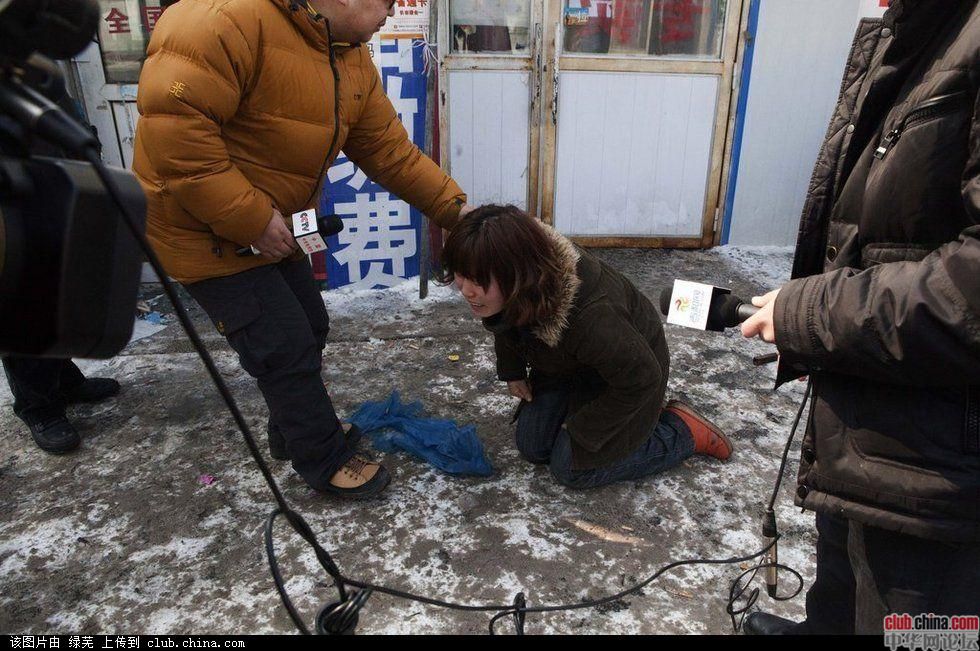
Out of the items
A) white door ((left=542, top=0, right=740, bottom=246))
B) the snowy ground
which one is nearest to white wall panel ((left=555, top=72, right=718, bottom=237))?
white door ((left=542, top=0, right=740, bottom=246))

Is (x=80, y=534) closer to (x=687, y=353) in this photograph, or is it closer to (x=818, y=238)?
(x=818, y=238)

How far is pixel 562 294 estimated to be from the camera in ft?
6.99

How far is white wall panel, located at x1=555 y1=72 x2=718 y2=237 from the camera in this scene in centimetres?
495

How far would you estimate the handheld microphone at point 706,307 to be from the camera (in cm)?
141

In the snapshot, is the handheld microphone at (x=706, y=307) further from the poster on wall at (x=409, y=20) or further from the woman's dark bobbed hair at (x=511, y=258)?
the poster on wall at (x=409, y=20)

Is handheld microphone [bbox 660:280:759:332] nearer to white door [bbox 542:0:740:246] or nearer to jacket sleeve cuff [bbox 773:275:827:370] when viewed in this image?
jacket sleeve cuff [bbox 773:275:827:370]

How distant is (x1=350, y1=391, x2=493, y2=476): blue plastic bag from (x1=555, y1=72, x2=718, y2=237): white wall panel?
2.74m

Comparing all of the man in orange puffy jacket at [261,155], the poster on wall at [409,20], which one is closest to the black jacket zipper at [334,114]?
the man in orange puffy jacket at [261,155]

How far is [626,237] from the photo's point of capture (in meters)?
5.43

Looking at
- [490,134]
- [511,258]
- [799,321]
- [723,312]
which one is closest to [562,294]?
[511,258]

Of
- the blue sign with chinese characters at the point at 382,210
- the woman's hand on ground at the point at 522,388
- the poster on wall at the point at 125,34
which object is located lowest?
the woman's hand on ground at the point at 522,388

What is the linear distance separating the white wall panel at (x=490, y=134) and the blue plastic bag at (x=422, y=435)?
95.0 inches

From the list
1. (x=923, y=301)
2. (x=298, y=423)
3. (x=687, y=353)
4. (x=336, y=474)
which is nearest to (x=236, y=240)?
(x=298, y=423)

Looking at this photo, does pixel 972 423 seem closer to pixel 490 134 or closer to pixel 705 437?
pixel 705 437
